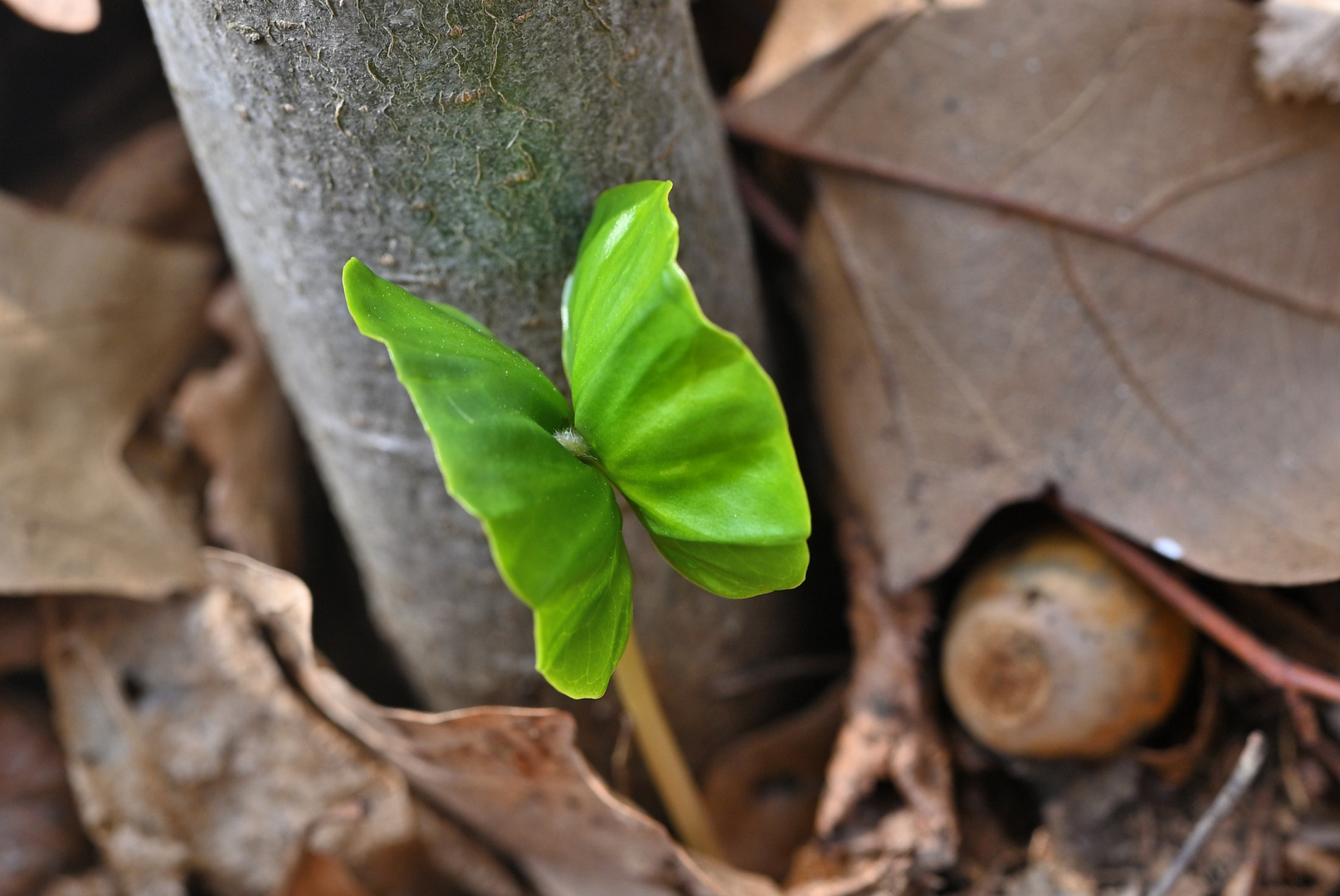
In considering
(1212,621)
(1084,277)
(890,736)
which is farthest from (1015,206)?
(890,736)

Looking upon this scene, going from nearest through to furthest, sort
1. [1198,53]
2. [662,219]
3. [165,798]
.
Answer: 1. [662,219]
2. [1198,53]
3. [165,798]

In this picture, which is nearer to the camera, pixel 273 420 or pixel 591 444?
pixel 591 444

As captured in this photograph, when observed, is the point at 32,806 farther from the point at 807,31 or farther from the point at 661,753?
the point at 807,31

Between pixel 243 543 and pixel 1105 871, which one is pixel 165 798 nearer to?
pixel 243 543

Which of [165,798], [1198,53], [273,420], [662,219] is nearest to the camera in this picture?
[662,219]

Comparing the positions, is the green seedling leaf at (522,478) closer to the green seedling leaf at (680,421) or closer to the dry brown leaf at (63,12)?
the green seedling leaf at (680,421)

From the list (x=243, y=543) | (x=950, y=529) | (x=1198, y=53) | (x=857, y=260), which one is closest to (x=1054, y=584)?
(x=950, y=529)

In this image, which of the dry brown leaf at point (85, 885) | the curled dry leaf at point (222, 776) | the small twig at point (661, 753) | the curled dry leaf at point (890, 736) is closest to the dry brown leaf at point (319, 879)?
the curled dry leaf at point (222, 776)
